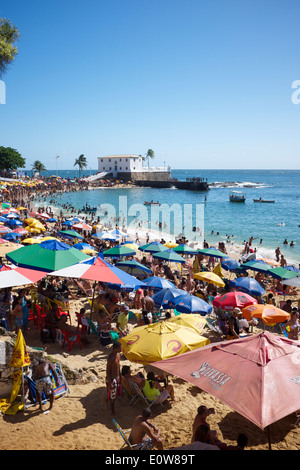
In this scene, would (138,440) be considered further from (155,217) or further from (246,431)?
(155,217)

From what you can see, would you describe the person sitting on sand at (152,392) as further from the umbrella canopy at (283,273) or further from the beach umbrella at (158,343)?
the umbrella canopy at (283,273)

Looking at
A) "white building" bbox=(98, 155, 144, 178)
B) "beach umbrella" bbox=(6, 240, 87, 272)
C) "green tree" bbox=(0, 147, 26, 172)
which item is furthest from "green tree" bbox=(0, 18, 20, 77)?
"white building" bbox=(98, 155, 144, 178)

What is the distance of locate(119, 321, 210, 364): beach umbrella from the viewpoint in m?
5.12

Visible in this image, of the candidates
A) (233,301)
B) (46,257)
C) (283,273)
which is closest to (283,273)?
(283,273)

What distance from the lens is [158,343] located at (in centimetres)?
529

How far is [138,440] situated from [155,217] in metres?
39.1

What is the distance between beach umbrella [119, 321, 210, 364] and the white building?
289ft

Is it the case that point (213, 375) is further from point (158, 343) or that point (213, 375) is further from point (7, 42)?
point (7, 42)

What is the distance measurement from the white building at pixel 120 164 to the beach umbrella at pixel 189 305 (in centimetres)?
8558

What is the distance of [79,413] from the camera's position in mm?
5121

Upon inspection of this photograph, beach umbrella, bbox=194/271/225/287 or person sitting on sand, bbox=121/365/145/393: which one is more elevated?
beach umbrella, bbox=194/271/225/287

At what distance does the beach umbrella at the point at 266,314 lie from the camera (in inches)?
311

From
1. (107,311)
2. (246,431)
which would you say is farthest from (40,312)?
(246,431)

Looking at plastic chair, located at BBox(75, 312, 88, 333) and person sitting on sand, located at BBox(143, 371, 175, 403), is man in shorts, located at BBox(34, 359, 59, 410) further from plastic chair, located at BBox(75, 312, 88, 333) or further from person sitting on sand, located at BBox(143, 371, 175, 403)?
plastic chair, located at BBox(75, 312, 88, 333)
